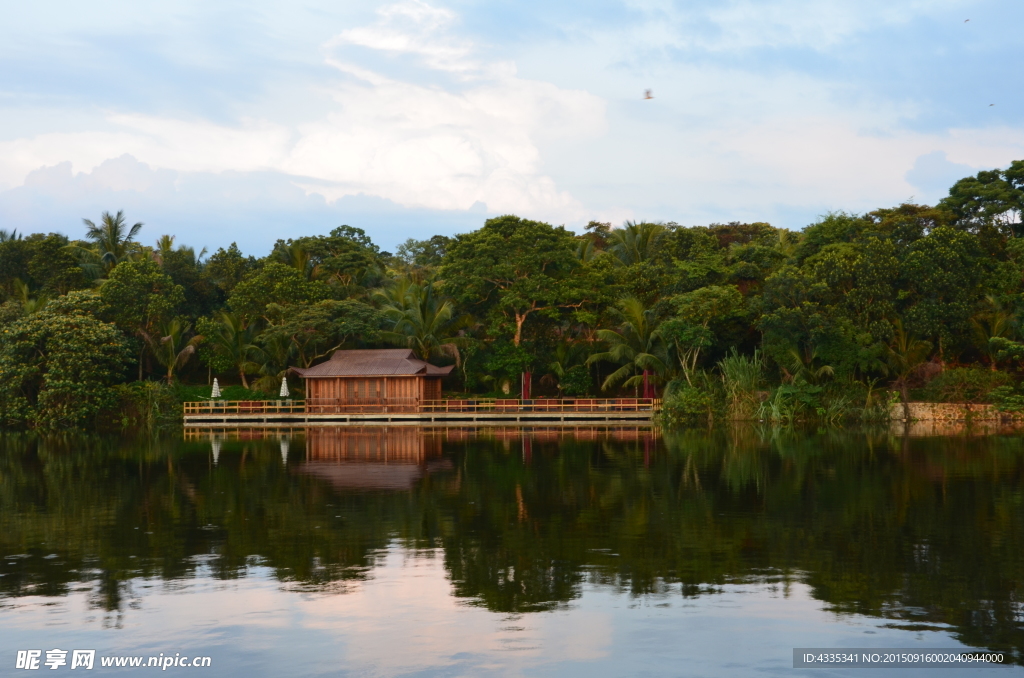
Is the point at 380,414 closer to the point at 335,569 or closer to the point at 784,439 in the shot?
the point at 784,439

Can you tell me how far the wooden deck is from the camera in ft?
137

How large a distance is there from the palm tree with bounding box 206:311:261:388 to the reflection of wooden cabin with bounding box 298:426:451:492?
31.2 feet

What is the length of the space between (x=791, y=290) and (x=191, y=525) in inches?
1137

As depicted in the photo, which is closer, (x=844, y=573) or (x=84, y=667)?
(x=84, y=667)

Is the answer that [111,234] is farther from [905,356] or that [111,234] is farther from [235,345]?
[905,356]

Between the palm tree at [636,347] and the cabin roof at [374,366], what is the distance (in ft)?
25.8

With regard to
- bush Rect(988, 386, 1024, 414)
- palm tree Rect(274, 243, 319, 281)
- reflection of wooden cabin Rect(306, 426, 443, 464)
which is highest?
palm tree Rect(274, 243, 319, 281)

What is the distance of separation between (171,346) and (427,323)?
1286 centimetres

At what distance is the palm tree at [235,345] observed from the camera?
47.3 meters

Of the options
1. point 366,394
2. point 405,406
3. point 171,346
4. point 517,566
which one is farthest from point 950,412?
point 171,346

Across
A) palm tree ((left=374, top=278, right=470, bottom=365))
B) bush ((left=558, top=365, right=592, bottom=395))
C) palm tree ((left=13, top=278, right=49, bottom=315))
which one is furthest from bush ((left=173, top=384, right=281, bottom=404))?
bush ((left=558, top=365, right=592, bottom=395))

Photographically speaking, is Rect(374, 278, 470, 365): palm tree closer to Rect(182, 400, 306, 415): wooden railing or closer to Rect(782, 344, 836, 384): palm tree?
Rect(182, 400, 306, 415): wooden railing

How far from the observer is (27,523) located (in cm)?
1552

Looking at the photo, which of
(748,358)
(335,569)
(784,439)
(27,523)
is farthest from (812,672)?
(748,358)
